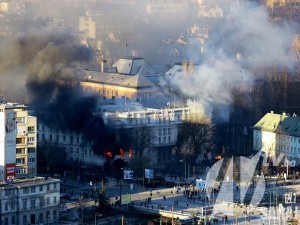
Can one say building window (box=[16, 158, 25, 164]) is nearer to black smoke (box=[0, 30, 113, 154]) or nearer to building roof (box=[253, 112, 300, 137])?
black smoke (box=[0, 30, 113, 154])

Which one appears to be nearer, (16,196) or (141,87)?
(16,196)

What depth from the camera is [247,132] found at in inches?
1996

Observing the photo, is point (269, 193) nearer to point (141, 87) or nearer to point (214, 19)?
point (141, 87)

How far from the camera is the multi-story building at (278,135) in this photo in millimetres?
47844

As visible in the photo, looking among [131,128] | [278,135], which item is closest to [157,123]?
[131,128]

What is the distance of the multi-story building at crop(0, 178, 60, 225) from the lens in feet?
122

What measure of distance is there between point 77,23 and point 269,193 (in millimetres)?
52502

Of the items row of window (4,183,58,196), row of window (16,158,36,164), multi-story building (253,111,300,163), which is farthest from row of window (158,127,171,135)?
row of window (4,183,58,196)

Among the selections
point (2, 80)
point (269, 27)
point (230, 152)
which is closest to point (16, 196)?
point (230, 152)

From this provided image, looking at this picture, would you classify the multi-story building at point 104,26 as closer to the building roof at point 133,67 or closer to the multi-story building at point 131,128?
the building roof at point 133,67

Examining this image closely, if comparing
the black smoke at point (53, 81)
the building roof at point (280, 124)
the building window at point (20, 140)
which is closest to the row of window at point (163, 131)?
the black smoke at point (53, 81)

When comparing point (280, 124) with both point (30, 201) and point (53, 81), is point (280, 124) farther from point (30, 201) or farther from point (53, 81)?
point (30, 201)

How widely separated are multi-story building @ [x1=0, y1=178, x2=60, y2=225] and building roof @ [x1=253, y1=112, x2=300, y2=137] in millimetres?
12174

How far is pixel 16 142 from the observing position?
135 feet
